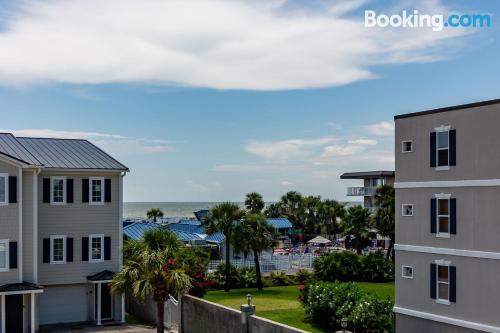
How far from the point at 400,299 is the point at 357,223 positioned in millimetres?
26565

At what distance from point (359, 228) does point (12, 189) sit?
29.9m

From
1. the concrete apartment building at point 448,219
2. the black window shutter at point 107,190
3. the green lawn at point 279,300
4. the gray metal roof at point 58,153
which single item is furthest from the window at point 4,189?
the concrete apartment building at point 448,219

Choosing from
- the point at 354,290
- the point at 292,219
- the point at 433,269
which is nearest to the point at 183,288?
the point at 354,290

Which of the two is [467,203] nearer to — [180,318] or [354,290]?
[354,290]

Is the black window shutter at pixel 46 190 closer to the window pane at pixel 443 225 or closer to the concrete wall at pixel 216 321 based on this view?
the concrete wall at pixel 216 321

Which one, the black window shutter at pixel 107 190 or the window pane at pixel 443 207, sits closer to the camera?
the window pane at pixel 443 207

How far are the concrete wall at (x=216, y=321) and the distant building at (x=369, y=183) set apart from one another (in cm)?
4163

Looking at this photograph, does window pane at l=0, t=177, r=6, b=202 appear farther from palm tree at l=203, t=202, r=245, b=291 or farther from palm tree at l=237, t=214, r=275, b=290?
palm tree at l=237, t=214, r=275, b=290

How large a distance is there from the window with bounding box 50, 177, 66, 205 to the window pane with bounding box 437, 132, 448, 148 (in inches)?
707

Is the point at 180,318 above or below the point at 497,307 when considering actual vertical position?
below

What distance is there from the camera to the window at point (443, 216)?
22.3 meters

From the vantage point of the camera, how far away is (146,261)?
24953 millimetres

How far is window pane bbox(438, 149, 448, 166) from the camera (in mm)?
22438

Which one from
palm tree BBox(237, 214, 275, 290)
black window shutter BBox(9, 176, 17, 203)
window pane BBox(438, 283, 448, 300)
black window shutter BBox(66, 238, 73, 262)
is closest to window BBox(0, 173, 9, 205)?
black window shutter BBox(9, 176, 17, 203)
